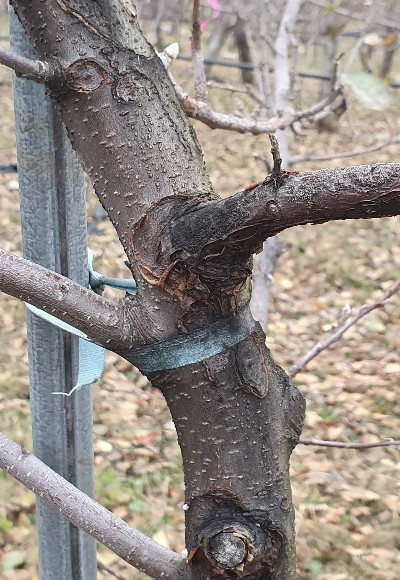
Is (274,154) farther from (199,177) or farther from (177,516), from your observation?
(177,516)

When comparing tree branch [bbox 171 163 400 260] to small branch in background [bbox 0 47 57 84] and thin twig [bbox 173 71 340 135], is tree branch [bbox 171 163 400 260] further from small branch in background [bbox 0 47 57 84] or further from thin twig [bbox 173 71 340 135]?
thin twig [bbox 173 71 340 135]

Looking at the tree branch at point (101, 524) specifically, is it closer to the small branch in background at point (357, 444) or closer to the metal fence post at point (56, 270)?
the metal fence post at point (56, 270)

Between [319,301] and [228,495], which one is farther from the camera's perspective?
[319,301]

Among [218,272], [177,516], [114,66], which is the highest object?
[114,66]

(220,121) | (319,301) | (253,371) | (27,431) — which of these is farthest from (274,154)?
(319,301)

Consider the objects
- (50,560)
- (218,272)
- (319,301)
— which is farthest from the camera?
(319,301)

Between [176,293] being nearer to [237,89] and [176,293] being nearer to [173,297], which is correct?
[173,297]

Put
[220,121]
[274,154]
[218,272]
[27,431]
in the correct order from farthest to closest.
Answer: [27,431]
[220,121]
[218,272]
[274,154]

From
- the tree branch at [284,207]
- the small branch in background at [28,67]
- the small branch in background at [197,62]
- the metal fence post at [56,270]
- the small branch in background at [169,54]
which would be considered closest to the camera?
the tree branch at [284,207]

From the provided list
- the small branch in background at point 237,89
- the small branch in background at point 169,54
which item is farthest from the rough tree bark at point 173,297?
the small branch in background at point 237,89

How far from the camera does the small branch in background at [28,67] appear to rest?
0.70m

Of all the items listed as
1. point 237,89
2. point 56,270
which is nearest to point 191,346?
point 56,270

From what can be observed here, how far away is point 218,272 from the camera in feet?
2.31

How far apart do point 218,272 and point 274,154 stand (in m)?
0.17
